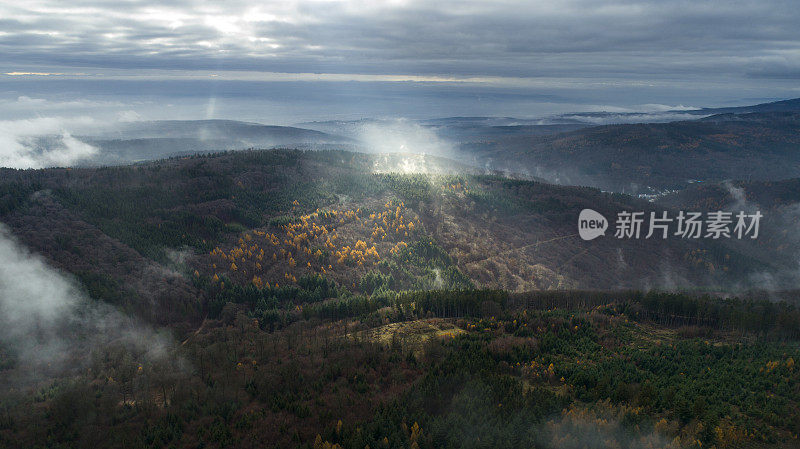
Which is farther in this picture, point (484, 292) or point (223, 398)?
point (484, 292)

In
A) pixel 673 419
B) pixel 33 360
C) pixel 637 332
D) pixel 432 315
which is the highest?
pixel 673 419

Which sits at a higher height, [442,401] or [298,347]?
[442,401]

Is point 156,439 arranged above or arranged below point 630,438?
below

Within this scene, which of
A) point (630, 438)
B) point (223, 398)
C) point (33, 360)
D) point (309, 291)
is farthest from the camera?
point (309, 291)

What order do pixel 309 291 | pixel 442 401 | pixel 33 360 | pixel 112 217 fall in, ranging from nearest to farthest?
pixel 442 401
pixel 33 360
pixel 309 291
pixel 112 217

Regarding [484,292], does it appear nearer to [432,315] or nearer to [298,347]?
[432,315]

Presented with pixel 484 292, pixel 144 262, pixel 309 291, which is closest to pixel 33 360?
pixel 144 262

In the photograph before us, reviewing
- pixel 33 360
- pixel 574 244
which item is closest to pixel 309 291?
pixel 33 360

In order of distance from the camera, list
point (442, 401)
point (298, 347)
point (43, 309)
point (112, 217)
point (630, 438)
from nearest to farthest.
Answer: point (630, 438) < point (442, 401) < point (298, 347) < point (43, 309) < point (112, 217)

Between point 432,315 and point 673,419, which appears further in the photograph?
point 432,315

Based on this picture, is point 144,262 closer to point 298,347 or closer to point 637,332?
point 298,347
